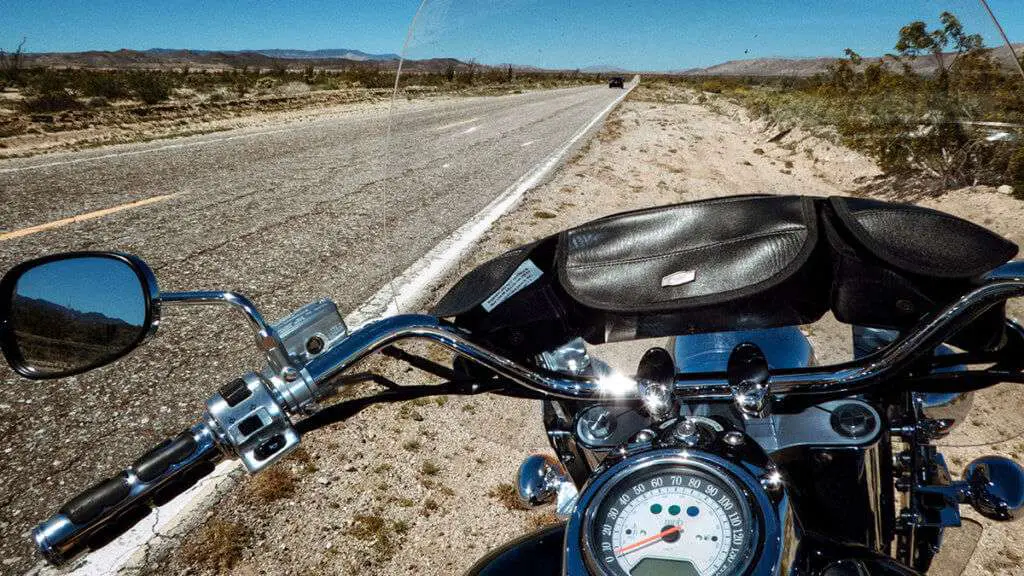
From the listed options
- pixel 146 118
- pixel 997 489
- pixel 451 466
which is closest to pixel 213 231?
pixel 451 466

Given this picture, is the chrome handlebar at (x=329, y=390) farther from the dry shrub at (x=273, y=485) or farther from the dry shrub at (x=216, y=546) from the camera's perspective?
the dry shrub at (x=273, y=485)

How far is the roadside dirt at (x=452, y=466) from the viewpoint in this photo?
84.3 inches

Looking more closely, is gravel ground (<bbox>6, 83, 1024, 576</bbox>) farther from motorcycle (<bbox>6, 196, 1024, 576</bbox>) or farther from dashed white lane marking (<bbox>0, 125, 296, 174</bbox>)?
dashed white lane marking (<bbox>0, 125, 296, 174</bbox>)

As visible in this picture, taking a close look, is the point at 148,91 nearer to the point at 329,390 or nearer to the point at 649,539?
the point at 329,390

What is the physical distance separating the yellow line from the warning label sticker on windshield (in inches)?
238

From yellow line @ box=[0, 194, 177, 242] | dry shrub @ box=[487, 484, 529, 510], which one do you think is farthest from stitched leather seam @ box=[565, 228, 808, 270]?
yellow line @ box=[0, 194, 177, 242]

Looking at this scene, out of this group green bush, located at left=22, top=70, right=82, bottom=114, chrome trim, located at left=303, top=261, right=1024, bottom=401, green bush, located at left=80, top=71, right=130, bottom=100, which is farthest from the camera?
green bush, located at left=80, top=71, right=130, bottom=100

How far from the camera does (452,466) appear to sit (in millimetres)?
2658

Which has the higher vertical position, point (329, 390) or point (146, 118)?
point (329, 390)

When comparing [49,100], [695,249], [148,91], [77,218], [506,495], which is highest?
[695,249]

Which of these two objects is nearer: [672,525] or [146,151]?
[672,525]

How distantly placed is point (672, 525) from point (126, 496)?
0.81 metres

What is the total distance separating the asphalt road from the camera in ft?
7.91

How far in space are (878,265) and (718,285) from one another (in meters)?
0.28
